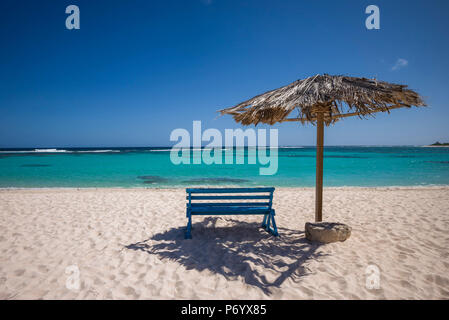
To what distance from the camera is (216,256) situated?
11.4ft

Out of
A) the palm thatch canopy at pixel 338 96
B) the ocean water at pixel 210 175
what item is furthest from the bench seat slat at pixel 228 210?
the ocean water at pixel 210 175

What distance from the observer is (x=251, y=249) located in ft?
12.0

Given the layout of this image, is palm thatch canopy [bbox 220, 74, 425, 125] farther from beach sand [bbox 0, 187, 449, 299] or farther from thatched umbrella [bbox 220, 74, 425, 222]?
beach sand [bbox 0, 187, 449, 299]

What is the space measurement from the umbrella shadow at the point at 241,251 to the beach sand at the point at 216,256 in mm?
15

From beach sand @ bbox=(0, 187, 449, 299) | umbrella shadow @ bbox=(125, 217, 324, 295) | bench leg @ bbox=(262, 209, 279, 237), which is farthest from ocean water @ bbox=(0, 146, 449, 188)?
umbrella shadow @ bbox=(125, 217, 324, 295)

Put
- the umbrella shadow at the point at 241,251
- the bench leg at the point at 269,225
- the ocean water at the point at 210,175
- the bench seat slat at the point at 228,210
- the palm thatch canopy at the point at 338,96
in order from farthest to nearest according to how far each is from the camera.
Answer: the ocean water at the point at 210,175, the bench leg at the point at 269,225, the bench seat slat at the point at 228,210, the palm thatch canopy at the point at 338,96, the umbrella shadow at the point at 241,251

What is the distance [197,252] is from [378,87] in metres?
3.92

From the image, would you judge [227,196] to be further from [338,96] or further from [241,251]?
[338,96]

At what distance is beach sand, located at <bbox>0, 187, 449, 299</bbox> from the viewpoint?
2615 millimetres

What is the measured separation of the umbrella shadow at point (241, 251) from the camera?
295 cm

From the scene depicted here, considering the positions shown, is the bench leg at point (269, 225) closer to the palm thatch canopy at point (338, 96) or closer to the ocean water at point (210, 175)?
the palm thatch canopy at point (338, 96)

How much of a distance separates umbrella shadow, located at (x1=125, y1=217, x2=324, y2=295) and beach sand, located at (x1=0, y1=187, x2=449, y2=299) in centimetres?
2

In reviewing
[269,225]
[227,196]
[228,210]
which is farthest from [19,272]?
[269,225]
